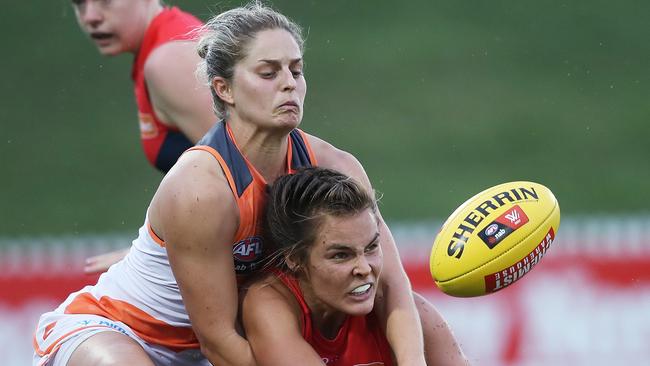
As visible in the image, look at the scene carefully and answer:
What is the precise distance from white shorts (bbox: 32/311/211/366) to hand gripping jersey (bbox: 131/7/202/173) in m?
1.24

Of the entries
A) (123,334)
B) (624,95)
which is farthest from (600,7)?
(123,334)

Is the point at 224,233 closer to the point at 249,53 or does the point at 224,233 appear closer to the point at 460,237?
the point at 249,53

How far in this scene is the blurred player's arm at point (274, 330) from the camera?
399 cm

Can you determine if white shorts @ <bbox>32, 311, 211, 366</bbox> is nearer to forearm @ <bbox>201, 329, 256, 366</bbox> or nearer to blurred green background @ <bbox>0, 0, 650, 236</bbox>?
forearm @ <bbox>201, 329, 256, 366</bbox>

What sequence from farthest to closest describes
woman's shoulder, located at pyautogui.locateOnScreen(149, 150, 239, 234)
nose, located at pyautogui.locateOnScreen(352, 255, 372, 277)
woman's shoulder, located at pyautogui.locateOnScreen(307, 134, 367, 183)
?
1. woman's shoulder, located at pyautogui.locateOnScreen(307, 134, 367, 183)
2. nose, located at pyautogui.locateOnScreen(352, 255, 372, 277)
3. woman's shoulder, located at pyautogui.locateOnScreen(149, 150, 239, 234)

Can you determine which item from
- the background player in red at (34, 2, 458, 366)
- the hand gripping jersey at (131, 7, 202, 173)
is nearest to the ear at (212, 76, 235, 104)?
the background player in red at (34, 2, 458, 366)

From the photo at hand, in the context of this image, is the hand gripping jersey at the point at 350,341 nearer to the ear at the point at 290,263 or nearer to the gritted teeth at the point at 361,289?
the ear at the point at 290,263

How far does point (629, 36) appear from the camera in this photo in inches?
695

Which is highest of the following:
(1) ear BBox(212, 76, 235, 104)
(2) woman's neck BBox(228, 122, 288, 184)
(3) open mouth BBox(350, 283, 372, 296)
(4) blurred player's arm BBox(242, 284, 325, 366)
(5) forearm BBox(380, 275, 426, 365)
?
(1) ear BBox(212, 76, 235, 104)

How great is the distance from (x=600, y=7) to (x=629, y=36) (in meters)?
0.87

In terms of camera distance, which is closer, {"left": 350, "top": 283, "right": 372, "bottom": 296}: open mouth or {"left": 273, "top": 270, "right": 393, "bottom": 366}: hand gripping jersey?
{"left": 350, "top": 283, "right": 372, "bottom": 296}: open mouth

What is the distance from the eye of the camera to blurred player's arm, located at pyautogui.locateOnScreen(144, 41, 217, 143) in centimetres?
524

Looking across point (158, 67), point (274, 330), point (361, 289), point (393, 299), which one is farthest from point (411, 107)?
point (274, 330)

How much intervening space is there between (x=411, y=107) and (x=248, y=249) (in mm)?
11940
